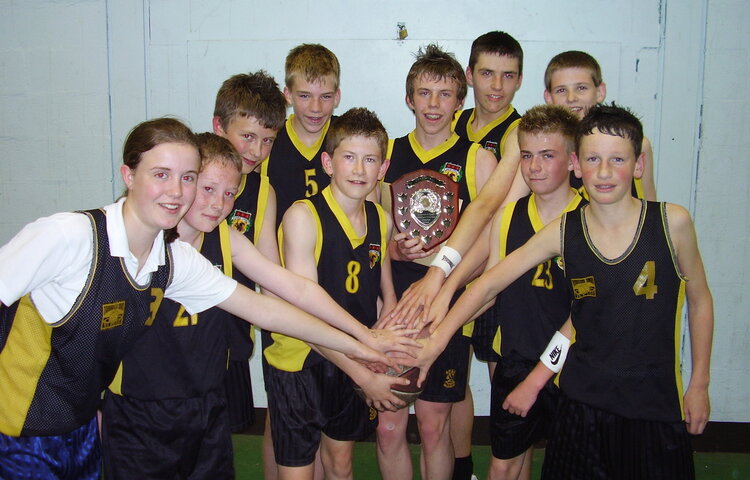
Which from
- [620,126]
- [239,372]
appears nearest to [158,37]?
[239,372]

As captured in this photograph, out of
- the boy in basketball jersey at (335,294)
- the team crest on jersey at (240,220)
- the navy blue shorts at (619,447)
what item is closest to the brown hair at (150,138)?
the boy in basketball jersey at (335,294)

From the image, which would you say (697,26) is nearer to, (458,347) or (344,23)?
(344,23)

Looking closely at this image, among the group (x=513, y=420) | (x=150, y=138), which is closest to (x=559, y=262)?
(x=513, y=420)

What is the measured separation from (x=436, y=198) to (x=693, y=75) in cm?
226

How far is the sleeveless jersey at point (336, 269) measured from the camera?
292 centimetres

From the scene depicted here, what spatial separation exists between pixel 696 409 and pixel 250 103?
239 cm

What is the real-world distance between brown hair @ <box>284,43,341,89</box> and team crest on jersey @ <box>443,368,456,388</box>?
5.30 ft

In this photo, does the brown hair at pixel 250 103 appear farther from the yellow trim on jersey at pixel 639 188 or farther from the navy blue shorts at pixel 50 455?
the yellow trim on jersey at pixel 639 188

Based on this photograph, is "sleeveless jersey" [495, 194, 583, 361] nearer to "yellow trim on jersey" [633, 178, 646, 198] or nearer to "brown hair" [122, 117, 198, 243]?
"yellow trim on jersey" [633, 178, 646, 198]

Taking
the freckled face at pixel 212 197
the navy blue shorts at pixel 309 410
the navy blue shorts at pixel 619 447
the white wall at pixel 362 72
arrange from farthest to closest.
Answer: the white wall at pixel 362 72 → the navy blue shorts at pixel 309 410 → the freckled face at pixel 212 197 → the navy blue shorts at pixel 619 447

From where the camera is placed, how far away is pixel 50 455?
2258 mm

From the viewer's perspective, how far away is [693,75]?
4.30 metres

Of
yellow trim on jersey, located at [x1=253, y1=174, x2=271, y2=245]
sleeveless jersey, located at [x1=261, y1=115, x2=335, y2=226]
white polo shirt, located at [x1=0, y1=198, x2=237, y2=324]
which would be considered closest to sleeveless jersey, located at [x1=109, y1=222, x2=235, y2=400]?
white polo shirt, located at [x1=0, y1=198, x2=237, y2=324]

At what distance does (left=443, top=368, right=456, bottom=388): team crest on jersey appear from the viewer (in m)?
3.27
